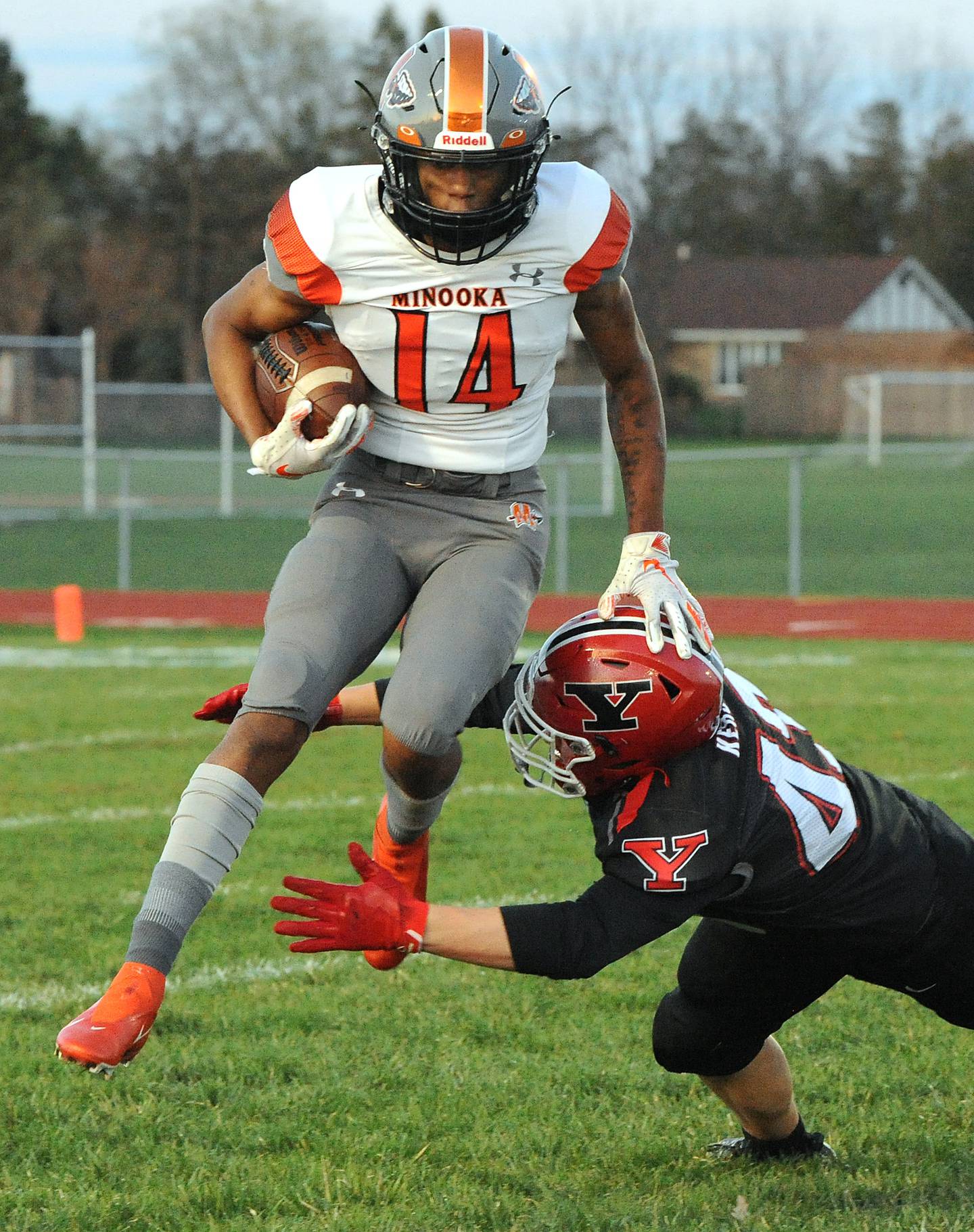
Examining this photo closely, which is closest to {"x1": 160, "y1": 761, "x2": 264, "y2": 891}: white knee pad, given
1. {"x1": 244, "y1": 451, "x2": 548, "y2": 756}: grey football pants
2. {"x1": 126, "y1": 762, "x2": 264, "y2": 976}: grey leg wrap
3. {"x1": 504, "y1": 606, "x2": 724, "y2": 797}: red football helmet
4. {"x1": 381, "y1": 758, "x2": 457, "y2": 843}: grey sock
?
{"x1": 126, "y1": 762, "x2": 264, "y2": 976}: grey leg wrap

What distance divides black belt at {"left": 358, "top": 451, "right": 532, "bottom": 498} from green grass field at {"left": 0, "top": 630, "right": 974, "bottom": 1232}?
1542mm

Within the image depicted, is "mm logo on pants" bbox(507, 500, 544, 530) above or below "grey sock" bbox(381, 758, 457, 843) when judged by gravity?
above

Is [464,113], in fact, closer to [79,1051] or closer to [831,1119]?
[79,1051]

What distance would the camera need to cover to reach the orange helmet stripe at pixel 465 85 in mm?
3951

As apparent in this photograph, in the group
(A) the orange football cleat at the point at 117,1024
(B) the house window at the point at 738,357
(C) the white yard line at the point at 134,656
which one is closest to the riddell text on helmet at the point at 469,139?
(A) the orange football cleat at the point at 117,1024

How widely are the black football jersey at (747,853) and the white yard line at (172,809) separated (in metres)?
4.23

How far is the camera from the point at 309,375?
4141 millimetres

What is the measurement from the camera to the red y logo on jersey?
3309mm

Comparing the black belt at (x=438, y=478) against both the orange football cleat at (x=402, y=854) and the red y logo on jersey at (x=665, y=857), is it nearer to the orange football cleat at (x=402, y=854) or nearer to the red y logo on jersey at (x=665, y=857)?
the orange football cleat at (x=402, y=854)

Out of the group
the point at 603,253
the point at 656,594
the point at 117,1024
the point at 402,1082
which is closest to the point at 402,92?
the point at 603,253

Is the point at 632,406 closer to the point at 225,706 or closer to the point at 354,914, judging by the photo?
the point at 225,706

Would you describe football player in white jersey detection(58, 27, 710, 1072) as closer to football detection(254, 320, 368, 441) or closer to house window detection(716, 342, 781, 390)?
football detection(254, 320, 368, 441)

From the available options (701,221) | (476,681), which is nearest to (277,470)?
(476,681)

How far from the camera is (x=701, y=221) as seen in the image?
63.0 metres
